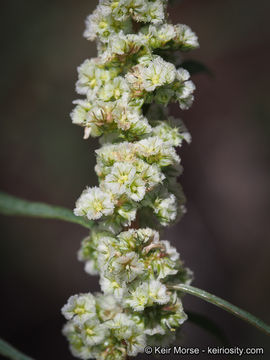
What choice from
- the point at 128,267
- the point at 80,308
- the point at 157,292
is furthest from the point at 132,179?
the point at 80,308

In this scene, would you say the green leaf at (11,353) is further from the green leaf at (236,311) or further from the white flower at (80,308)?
the green leaf at (236,311)

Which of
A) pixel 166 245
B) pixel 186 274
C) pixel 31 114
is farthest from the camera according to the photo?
pixel 31 114

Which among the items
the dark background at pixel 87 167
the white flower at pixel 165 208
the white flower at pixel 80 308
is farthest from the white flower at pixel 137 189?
the dark background at pixel 87 167

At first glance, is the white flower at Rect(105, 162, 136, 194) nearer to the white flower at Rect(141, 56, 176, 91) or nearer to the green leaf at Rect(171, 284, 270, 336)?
the white flower at Rect(141, 56, 176, 91)

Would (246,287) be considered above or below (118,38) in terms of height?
below

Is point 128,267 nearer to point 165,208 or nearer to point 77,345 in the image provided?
point 165,208

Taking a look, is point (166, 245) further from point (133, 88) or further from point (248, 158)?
point (248, 158)

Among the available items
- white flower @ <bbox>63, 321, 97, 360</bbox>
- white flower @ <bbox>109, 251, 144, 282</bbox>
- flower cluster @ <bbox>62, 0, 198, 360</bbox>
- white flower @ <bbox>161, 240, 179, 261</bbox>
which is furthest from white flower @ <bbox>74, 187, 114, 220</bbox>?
white flower @ <bbox>63, 321, 97, 360</bbox>

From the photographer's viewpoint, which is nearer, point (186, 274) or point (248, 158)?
point (186, 274)

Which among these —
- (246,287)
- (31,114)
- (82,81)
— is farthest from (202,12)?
(82,81)
